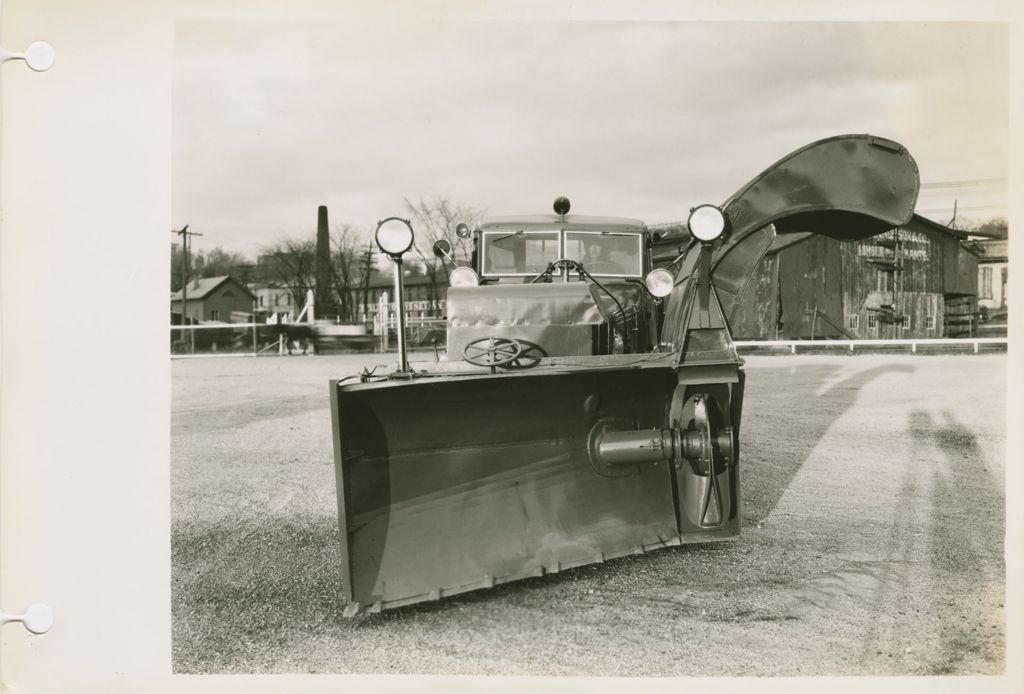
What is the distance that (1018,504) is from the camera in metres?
3.62

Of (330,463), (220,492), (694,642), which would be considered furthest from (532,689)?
(330,463)

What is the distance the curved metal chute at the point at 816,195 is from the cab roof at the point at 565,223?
1.37 m

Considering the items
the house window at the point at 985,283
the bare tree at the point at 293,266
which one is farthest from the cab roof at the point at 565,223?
the bare tree at the point at 293,266

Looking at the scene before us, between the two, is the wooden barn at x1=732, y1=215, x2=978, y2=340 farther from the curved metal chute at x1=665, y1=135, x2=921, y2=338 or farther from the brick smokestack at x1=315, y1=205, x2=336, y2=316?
the curved metal chute at x1=665, y1=135, x2=921, y2=338

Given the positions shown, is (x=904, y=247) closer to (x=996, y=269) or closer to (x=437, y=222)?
(x=996, y=269)

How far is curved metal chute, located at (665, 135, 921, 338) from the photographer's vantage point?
11.0 feet

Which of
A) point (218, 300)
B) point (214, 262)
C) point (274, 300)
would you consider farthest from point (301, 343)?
point (214, 262)

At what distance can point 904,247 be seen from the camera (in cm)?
1192

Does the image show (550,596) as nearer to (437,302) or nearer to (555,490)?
(555,490)

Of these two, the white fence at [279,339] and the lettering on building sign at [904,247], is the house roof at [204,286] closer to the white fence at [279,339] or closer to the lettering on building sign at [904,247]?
the white fence at [279,339]

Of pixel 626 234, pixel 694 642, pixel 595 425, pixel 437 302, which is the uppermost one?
pixel 626 234

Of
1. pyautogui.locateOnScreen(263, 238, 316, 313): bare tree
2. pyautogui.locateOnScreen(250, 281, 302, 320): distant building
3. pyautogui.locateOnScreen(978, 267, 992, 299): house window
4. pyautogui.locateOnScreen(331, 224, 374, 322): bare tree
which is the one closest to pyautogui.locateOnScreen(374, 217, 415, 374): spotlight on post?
pyautogui.locateOnScreen(331, 224, 374, 322): bare tree

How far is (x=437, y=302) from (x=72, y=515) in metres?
3.21

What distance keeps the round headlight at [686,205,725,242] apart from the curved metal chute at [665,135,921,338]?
17 cm
